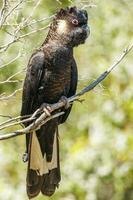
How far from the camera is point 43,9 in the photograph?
6035 millimetres

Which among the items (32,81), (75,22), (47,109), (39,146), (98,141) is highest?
(98,141)

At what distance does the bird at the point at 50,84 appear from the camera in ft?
13.9

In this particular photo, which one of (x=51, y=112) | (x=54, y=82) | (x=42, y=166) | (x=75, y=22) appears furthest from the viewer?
(x=42, y=166)

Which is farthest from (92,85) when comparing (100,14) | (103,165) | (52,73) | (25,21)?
(100,14)

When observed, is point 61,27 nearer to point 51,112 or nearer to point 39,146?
point 51,112

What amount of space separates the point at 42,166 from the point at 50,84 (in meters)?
0.52

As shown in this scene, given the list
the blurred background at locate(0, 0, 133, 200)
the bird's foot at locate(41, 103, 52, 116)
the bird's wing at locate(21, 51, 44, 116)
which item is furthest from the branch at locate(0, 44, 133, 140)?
the blurred background at locate(0, 0, 133, 200)

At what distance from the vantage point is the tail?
4.41 meters

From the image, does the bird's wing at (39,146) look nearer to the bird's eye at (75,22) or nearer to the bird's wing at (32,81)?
the bird's wing at (32,81)

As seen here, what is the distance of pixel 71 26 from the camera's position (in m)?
4.26

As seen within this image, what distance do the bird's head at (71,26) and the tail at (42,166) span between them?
64 cm

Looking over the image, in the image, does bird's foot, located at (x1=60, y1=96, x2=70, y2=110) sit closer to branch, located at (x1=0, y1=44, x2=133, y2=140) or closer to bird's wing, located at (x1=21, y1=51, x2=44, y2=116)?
branch, located at (x1=0, y1=44, x2=133, y2=140)

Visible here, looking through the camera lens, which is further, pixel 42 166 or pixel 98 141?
pixel 98 141

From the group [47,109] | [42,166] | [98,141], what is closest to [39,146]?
[42,166]
